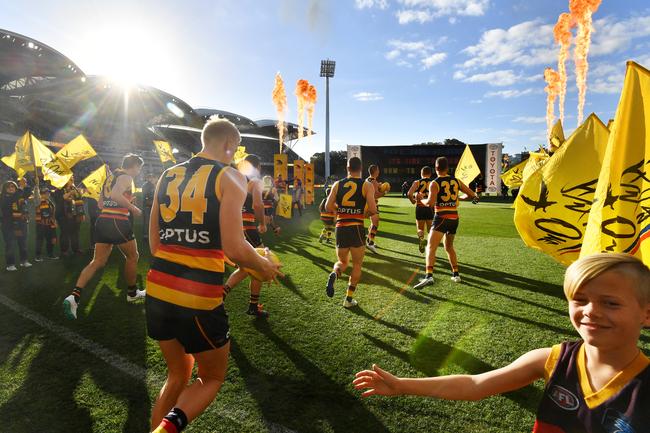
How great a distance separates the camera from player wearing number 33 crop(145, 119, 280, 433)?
2166mm

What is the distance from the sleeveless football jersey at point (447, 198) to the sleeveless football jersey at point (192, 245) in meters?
5.08

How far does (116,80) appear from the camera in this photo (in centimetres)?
4069

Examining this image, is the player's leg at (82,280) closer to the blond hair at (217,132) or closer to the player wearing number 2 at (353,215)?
the player wearing number 2 at (353,215)

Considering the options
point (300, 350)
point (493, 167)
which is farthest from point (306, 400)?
point (493, 167)

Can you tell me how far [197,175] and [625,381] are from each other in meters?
2.31

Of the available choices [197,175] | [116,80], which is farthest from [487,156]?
[116,80]

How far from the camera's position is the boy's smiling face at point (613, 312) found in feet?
3.75

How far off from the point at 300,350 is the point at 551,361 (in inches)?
120

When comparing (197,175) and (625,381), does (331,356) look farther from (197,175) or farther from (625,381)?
(625,381)

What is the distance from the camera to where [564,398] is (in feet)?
4.38

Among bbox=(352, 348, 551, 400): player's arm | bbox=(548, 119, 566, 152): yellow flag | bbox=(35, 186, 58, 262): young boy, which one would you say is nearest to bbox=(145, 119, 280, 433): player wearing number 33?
bbox=(352, 348, 551, 400): player's arm

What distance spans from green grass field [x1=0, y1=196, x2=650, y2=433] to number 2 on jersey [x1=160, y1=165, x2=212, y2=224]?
1819 millimetres

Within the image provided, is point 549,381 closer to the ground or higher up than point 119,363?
higher up

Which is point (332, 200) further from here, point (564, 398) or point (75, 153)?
point (75, 153)
